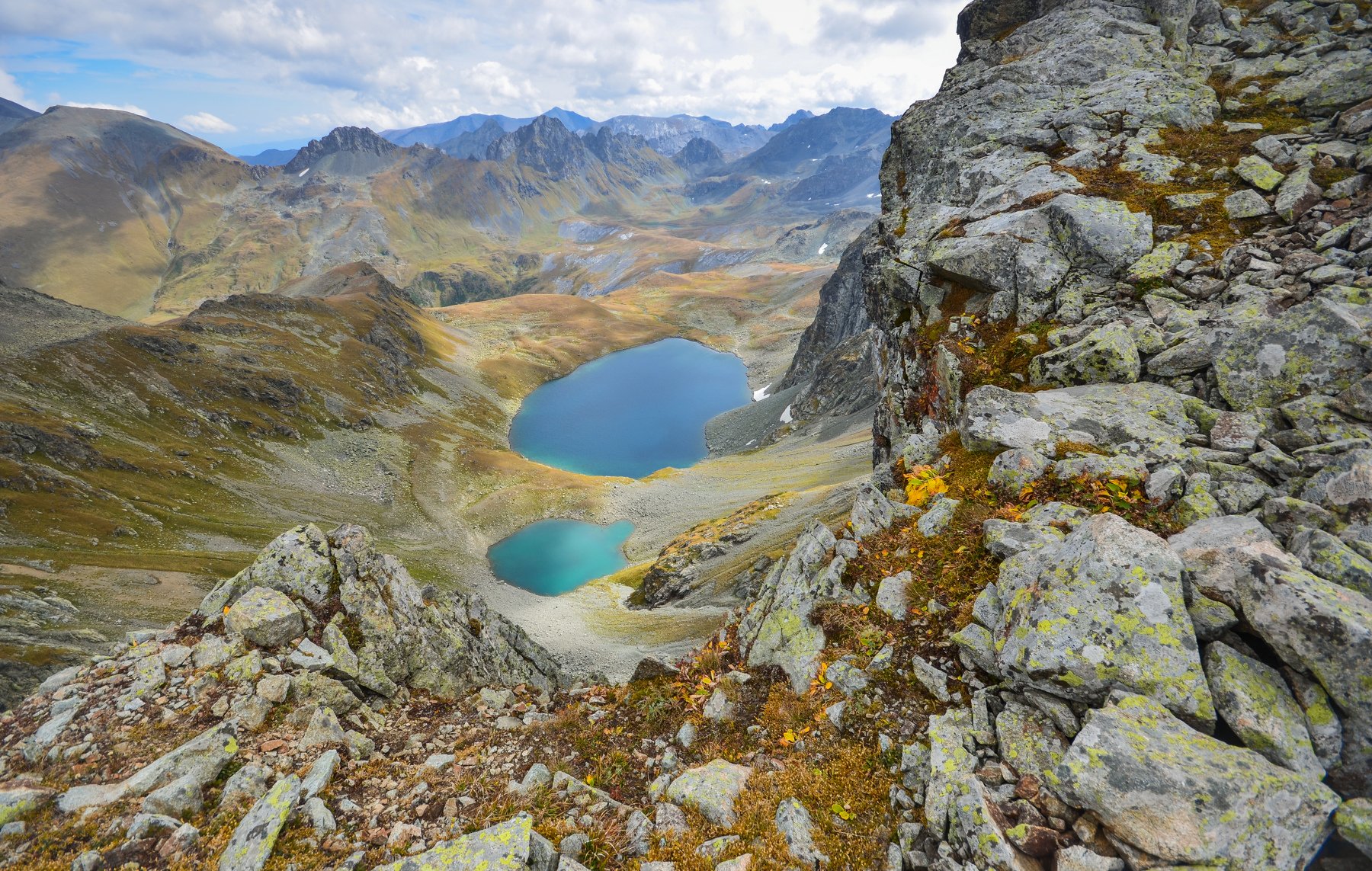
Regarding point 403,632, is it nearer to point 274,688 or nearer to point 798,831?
point 274,688

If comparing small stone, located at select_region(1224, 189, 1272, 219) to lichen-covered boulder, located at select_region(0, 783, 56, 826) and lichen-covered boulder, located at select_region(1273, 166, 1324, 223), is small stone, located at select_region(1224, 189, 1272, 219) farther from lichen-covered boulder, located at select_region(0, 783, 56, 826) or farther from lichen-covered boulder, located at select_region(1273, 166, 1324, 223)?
lichen-covered boulder, located at select_region(0, 783, 56, 826)

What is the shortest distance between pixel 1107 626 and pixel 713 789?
6853mm

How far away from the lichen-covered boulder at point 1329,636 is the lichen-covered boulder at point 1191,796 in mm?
814

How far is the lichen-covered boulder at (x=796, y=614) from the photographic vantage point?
12.3 m

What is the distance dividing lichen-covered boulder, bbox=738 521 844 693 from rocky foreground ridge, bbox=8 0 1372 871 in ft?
0.41

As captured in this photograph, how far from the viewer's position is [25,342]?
68.6 meters

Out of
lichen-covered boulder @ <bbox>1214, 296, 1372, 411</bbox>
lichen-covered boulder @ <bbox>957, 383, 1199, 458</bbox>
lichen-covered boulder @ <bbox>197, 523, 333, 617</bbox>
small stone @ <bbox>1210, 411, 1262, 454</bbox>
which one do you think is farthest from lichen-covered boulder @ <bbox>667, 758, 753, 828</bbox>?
lichen-covered boulder @ <bbox>1214, 296, 1372, 411</bbox>

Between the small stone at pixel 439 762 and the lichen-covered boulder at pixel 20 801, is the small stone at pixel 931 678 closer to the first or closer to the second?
the small stone at pixel 439 762

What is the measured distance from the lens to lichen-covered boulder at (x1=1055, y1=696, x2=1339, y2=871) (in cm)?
579

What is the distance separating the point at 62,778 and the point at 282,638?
14.7ft

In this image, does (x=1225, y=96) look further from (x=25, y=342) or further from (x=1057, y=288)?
(x=25, y=342)

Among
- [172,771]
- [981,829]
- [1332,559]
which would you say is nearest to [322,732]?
[172,771]

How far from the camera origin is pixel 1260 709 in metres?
6.69

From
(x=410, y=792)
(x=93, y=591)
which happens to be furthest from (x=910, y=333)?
(x=93, y=591)
